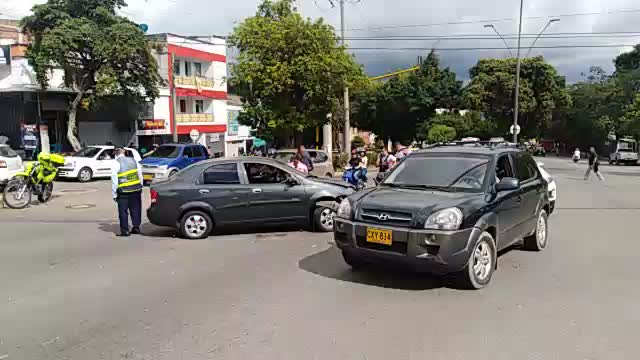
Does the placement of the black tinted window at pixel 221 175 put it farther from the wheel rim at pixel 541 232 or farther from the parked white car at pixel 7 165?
the parked white car at pixel 7 165

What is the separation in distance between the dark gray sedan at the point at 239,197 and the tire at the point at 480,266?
13.7 ft

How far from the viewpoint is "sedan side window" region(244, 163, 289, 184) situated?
1036 centimetres

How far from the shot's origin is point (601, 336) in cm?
502

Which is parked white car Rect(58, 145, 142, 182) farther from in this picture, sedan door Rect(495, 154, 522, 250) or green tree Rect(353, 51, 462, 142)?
green tree Rect(353, 51, 462, 142)

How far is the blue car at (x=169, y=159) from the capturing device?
69.0 ft

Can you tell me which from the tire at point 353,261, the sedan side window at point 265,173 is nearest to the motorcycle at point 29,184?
the sedan side window at point 265,173

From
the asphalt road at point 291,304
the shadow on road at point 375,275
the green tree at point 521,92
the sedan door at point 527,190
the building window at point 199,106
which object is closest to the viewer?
the asphalt road at point 291,304

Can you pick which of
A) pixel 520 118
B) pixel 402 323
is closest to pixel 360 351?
pixel 402 323

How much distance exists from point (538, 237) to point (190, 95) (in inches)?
1412

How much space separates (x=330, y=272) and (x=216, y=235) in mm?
3777

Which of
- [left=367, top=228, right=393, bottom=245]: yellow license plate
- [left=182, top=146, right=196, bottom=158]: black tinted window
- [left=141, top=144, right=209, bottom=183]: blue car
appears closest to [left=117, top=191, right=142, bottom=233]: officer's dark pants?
[left=367, top=228, right=393, bottom=245]: yellow license plate

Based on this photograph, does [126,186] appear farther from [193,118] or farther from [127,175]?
[193,118]

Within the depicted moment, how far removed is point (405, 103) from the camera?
186 ft

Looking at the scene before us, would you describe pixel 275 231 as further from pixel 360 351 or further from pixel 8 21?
pixel 8 21
